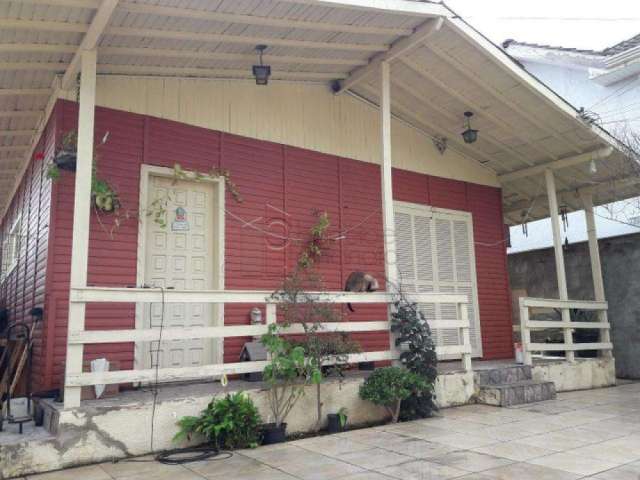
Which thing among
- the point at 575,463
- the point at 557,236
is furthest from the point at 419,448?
the point at 557,236

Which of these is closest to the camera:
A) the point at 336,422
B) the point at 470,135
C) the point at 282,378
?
the point at 282,378

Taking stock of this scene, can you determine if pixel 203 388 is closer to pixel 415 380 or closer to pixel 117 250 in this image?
pixel 117 250

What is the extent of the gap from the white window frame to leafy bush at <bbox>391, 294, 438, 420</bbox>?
17.2 feet

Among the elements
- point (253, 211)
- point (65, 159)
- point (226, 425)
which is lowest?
point (226, 425)

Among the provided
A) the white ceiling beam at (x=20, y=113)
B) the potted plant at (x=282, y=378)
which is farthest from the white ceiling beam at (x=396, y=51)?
the white ceiling beam at (x=20, y=113)

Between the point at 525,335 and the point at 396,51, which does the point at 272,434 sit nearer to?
the point at 525,335

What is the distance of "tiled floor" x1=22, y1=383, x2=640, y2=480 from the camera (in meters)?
3.55

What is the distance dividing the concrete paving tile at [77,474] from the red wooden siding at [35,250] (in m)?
1.48

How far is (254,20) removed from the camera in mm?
5156

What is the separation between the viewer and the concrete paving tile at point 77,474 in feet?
11.9

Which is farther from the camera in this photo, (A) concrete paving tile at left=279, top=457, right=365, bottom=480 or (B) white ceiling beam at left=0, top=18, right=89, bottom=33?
(B) white ceiling beam at left=0, top=18, right=89, bottom=33

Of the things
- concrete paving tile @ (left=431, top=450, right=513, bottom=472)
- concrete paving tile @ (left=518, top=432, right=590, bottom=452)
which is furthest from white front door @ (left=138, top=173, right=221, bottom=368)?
concrete paving tile @ (left=518, top=432, right=590, bottom=452)

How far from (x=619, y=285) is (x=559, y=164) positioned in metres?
2.79

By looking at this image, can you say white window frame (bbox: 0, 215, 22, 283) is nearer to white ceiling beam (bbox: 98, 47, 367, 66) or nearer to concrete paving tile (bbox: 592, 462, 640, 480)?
white ceiling beam (bbox: 98, 47, 367, 66)
